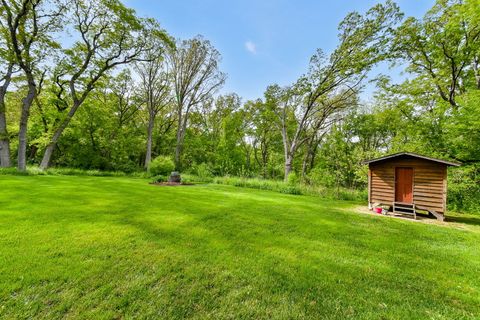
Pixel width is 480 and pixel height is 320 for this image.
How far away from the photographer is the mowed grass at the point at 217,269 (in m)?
1.91

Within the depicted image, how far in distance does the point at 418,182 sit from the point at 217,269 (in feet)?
28.9

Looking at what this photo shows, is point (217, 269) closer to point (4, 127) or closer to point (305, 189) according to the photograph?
point (305, 189)

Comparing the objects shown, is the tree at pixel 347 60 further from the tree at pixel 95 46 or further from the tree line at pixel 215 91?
the tree at pixel 95 46

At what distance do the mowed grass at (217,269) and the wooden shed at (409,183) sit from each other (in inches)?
119

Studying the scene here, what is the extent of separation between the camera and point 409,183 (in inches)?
307

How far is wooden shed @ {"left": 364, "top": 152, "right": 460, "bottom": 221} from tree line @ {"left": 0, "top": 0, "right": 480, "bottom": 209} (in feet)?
11.4

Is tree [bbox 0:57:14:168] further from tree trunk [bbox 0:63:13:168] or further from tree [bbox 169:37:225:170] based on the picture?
tree [bbox 169:37:225:170]

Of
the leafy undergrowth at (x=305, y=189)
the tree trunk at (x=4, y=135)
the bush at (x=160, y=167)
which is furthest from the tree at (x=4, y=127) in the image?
the leafy undergrowth at (x=305, y=189)

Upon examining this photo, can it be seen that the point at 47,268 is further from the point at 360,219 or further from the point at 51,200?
the point at 360,219

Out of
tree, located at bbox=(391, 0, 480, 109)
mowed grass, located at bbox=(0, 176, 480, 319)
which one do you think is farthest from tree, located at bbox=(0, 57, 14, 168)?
tree, located at bbox=(391, 0, 480, 109)

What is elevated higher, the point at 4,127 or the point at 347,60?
the point at 347,60

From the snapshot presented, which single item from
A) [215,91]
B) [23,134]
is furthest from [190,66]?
[23,134]

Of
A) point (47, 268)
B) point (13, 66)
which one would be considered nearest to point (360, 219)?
point (47, 268)

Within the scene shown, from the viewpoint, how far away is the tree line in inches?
405
